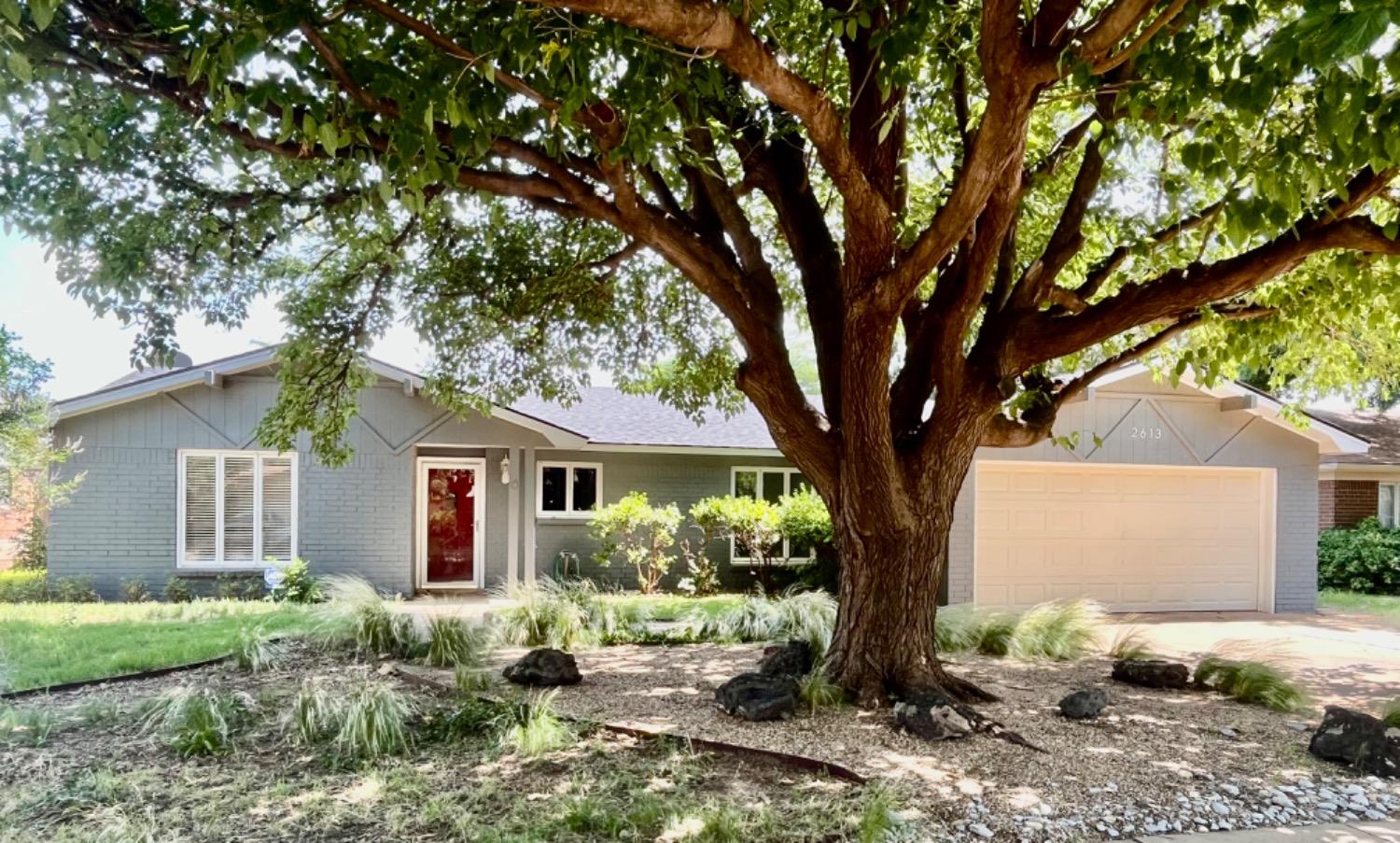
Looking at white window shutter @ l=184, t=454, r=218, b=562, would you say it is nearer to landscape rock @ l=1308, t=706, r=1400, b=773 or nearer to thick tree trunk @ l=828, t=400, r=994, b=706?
thick tree trunk @ l=828, t=400, r=994, b=706

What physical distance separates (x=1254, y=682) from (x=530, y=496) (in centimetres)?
1096

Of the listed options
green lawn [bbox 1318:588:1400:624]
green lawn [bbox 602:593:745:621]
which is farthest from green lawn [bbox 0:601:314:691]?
green lawn [bbox 1318:588:1400:624]

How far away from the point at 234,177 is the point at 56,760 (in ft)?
13.7

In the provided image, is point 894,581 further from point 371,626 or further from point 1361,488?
point 1361,488

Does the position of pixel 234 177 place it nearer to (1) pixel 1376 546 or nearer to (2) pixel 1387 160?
(2) pixel 1387 160

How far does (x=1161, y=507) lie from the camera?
15359mm


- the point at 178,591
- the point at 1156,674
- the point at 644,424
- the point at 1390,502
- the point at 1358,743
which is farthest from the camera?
the point at 1390,502

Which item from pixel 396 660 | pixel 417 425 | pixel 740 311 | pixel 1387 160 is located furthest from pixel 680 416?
pixel 1387 160

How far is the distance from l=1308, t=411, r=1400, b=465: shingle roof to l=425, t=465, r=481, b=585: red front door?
1673 centimetres

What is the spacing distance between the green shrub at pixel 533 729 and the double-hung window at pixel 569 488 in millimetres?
10060

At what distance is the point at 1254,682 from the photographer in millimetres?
7730

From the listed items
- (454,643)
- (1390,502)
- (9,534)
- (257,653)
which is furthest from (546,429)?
(1390,502)

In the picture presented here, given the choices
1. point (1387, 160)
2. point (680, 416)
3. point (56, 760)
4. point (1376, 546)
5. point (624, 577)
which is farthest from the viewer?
point (1376, 546)

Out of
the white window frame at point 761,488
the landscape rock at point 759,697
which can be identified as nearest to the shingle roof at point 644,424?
the white window frame at point 761,488
